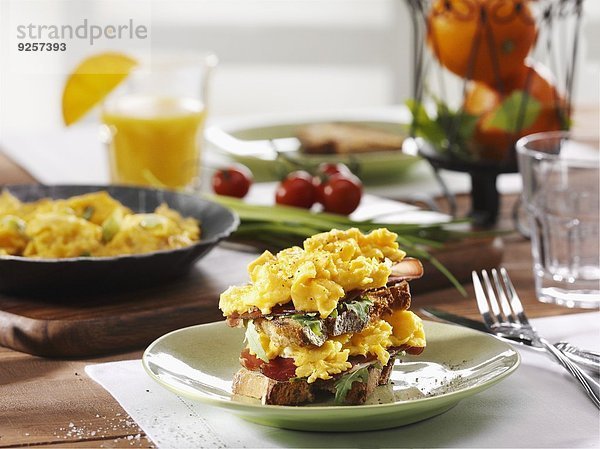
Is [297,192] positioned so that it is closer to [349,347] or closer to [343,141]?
[343,141]

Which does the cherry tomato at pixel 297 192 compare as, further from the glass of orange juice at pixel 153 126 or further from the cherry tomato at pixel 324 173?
the glass of orange juice at pixel 153 126

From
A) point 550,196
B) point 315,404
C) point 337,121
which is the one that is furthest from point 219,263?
point 337,121

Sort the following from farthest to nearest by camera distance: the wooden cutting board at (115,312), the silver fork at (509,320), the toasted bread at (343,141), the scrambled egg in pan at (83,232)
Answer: the toasted bread at (343,141), the scrambled egg in pan at (83,232), the wooden cutting board at (115,312), the silver fork at (509,320)

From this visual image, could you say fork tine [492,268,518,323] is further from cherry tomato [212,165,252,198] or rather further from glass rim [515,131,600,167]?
cherry tomato [212,165,252,198]

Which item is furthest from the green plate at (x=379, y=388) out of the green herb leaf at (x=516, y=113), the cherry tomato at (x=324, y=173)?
the cherry tomato at (x=324, y=173)

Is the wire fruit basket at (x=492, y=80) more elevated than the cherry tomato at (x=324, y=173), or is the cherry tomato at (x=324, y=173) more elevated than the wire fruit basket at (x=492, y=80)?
the wire fruit basket at (x=492, y=80)

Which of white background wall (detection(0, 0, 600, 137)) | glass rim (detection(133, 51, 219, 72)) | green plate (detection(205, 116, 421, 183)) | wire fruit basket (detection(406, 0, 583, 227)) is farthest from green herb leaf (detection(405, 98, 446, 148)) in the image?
white background wall (detection(0, 0, 600, 137))

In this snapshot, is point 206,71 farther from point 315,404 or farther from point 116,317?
point 315,404
